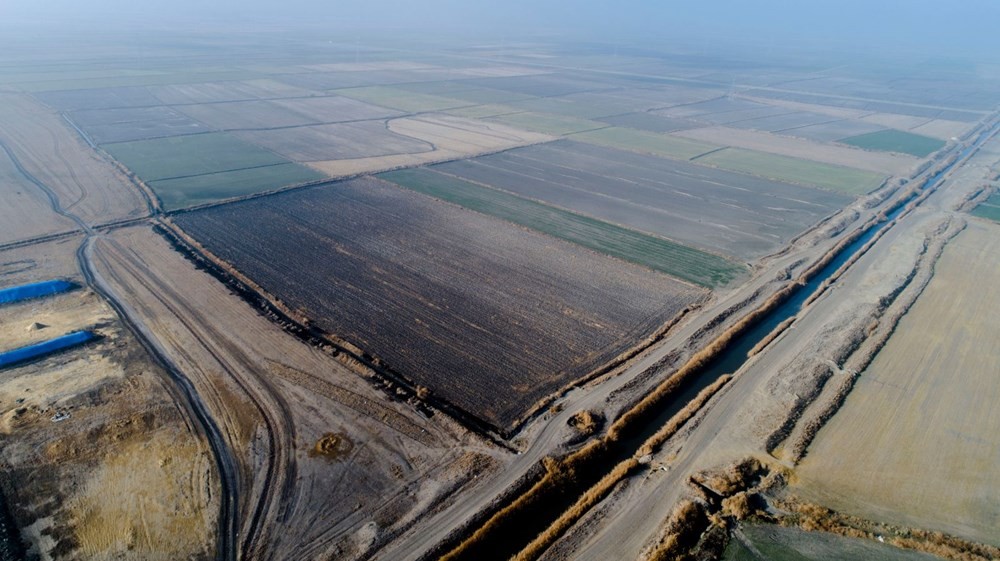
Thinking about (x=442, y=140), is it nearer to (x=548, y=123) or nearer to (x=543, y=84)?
(x=548, y=123)

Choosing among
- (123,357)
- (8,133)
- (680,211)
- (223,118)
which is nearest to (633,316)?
(680,211)

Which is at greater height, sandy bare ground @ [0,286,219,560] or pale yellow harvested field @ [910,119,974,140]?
pale yellow harvested field @ [910,119,974,140]

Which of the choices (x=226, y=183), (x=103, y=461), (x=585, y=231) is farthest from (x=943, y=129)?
(x=103, y=461)

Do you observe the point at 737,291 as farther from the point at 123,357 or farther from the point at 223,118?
the point at 223,118

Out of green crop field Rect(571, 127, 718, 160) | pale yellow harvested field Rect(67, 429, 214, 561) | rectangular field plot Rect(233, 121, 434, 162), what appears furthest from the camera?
green crop field Rect(571, 127, 718, 160)

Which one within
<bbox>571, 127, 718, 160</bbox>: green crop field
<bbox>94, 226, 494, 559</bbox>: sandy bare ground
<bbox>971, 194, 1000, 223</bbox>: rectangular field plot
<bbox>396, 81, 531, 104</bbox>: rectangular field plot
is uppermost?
<bbox>396, 81, 531, 104</bbox>: rectangular field plot

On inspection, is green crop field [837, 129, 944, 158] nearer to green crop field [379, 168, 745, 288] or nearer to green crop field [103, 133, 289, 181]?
green crop field [379, 168, 745, 288]

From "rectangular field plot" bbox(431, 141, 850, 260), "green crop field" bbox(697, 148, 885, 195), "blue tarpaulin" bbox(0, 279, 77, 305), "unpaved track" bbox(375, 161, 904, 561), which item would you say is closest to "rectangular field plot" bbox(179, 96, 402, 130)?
"rectangular field plot" bbox(431, 141, 850, 260)

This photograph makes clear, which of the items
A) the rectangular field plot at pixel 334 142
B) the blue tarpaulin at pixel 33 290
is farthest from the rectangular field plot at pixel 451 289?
the rectangular field plot at pixel 334 142
